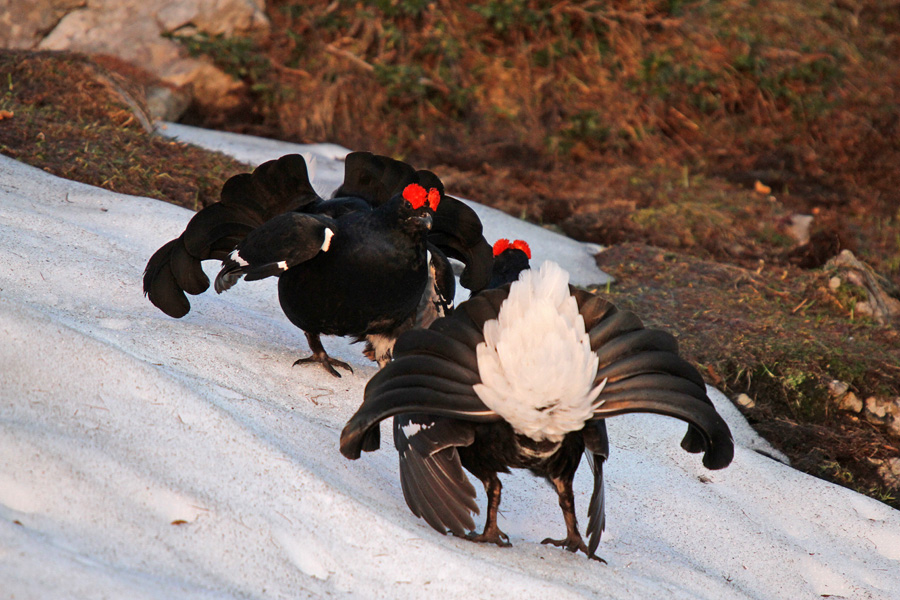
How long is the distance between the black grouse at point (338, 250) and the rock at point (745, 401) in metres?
1.64

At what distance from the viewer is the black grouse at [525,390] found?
2529 millimetres

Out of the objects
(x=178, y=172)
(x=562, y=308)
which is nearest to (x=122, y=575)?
(x=562, y=308)

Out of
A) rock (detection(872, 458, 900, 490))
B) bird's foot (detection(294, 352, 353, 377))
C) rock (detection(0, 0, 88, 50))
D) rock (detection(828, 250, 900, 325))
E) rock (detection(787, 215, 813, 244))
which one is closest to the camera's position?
bird's foot (detection(294, 352, 353, 377))

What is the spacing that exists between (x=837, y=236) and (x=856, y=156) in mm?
2641

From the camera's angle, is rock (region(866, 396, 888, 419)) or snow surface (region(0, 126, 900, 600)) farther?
rock (region(866, 396, 888, 419))

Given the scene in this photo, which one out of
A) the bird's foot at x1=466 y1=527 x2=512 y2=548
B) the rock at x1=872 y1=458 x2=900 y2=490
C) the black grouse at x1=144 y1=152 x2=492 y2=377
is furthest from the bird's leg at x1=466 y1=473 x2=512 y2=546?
the rock at x1=872 y1=458 x2=900 y2=490

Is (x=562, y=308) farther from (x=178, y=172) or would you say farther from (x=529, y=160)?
(x=529, y=160)

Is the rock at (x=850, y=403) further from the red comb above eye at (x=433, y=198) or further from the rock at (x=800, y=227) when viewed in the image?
the rock at (x=800, y=227)

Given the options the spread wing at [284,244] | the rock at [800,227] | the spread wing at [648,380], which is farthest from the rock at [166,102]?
the spread wing at [648,380]

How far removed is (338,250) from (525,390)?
1.34m

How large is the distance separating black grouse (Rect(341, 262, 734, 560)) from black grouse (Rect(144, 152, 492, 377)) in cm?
87

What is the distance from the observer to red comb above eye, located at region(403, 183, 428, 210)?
347cm

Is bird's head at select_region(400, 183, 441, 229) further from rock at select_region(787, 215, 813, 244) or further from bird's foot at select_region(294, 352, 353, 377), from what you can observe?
rock at select_region(787, 215, 813, 244)

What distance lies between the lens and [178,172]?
6039mm
